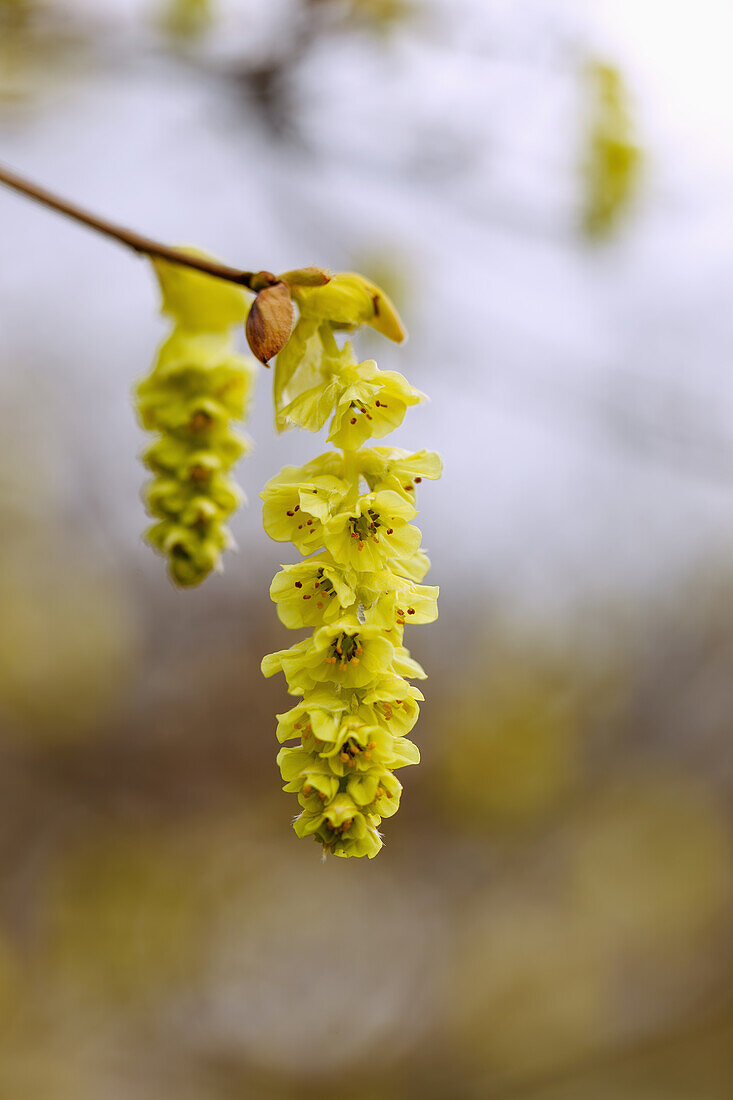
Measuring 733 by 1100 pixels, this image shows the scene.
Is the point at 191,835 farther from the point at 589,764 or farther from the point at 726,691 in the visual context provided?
the point at 726,691

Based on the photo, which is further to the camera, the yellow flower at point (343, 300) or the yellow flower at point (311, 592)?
the yellow flower at point (343, 300)

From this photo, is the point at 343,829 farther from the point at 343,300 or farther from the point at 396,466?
the point at 343,300

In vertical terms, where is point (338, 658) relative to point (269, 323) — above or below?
below

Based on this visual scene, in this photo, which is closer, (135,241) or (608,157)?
(135,241)

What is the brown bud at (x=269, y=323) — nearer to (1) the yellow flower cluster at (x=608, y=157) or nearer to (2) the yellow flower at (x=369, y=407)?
(2) the yellow flower at (x=369, y=407)

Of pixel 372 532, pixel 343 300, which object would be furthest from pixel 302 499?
pixel 343 300

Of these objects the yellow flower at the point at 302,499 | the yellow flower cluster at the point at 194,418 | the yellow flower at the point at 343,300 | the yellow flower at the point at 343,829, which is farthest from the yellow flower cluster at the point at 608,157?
the yellow flower at the point at 343,829
